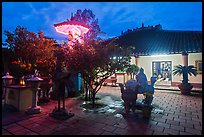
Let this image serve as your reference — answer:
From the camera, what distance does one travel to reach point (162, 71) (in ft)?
41.4

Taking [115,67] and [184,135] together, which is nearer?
[184,135]

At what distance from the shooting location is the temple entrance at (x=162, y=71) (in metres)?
12.3

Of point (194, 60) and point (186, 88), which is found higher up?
point (194, 60)

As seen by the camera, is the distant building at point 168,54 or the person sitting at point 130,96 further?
the distant building at point 168,54

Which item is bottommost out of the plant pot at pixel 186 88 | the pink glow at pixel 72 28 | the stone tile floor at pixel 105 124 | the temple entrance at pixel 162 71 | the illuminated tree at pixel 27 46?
the stone tile floor at pixel 105 124

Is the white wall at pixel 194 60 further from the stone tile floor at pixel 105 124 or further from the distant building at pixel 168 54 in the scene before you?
the stone tile floor at pixel 105 124

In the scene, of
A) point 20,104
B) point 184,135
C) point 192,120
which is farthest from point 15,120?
point 192,120

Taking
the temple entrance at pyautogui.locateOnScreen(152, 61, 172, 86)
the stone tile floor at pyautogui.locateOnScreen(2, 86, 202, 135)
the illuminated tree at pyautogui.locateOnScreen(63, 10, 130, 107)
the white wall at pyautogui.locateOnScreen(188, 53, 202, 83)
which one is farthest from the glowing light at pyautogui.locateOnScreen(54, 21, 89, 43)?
the white wall at pyautogui.locateOnScreen(188, 53, 202, 83)

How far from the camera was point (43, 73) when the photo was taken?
6051 mm

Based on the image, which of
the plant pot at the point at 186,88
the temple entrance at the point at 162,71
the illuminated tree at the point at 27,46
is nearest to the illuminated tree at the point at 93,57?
the illuminated tree at the point at 27,46

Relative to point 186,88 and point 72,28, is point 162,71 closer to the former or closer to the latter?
point 186,88

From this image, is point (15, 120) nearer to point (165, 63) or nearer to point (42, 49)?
point (42, 49)

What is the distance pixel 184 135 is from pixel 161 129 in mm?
496

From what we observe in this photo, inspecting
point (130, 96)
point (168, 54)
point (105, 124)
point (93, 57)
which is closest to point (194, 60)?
point (168, 54)
